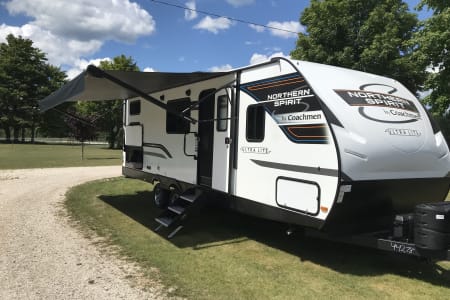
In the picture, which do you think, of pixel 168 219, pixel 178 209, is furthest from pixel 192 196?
pixel 168 219

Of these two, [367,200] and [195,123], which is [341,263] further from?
[195,123]

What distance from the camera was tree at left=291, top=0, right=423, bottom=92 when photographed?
650 inches

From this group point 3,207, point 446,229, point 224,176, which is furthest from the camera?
point 3,207

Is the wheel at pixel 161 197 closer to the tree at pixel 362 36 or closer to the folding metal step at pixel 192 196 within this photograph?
the folding metal step at pixel 192 196

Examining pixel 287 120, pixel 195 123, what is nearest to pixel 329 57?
pixel 195 123

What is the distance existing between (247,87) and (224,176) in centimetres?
151

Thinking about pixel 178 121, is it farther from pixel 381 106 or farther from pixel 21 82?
pixel 21 82

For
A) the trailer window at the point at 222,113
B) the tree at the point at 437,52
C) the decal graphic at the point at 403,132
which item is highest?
the tree at the point at 437,52

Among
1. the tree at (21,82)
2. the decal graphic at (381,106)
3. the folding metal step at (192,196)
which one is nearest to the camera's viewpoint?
the decal graphic at (381,106)

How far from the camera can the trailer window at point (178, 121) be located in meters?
8.14

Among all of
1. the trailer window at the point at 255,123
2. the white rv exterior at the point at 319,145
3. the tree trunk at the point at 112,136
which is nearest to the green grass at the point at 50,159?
the tree trunk at the point at 112,136

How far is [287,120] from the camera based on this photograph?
5641mm

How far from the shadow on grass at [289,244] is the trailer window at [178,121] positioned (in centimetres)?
183

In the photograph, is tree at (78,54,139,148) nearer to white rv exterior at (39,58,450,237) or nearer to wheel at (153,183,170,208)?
wheel at (153,183,170,208)
